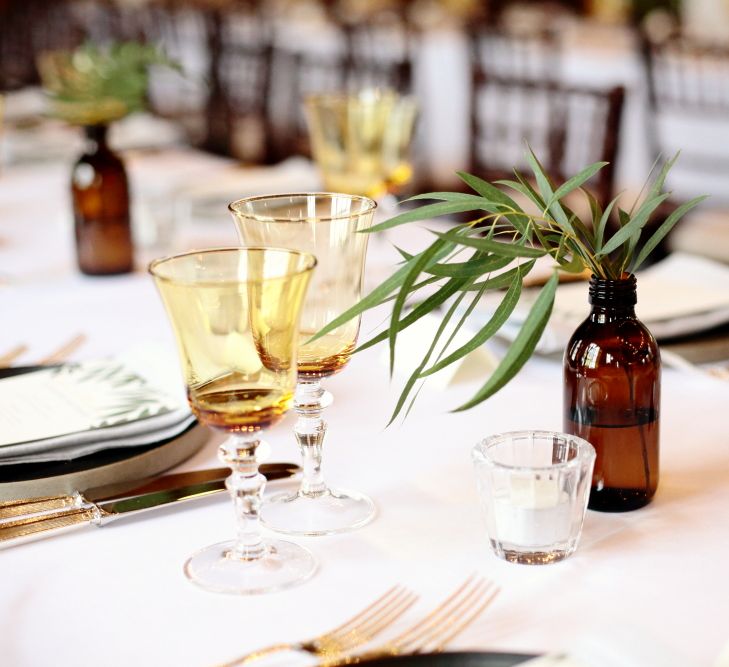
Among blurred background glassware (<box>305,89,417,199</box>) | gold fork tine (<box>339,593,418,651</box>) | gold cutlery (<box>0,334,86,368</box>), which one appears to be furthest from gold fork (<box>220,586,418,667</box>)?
blurred background glassware (<box>305,89,417,199</box>)

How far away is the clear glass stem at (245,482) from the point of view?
0.75 metres

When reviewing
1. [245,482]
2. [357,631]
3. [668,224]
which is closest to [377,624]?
[357,631]

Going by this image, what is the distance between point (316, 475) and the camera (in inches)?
35.2

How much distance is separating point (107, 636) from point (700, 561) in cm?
40

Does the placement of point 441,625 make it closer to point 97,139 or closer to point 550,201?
point 550,201

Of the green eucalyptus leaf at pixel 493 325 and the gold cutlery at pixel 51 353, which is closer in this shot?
the green eucalyptus leaf at pixel 493 325

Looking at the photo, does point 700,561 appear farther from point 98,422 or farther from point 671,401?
point 98,422

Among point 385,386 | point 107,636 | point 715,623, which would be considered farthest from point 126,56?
point 715,623

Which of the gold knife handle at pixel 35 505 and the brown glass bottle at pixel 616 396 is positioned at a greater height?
the brown glass bottle at pixel 616 396

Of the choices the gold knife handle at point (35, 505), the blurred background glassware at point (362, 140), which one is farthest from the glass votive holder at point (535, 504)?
the blurred background glassware at point (362, 140)

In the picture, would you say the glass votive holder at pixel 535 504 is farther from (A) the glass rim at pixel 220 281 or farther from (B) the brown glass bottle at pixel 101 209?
(B) the brown glass bottle at pixel 101 209

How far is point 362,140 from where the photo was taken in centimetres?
165

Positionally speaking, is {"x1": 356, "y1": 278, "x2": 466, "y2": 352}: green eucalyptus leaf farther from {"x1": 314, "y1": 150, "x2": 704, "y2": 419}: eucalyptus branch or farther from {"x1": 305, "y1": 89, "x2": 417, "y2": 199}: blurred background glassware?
{"x1": 305, "y1": 89, "x2": 417, "y2": 199}: blurred background glassware

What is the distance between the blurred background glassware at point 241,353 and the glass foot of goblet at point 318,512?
6cm
